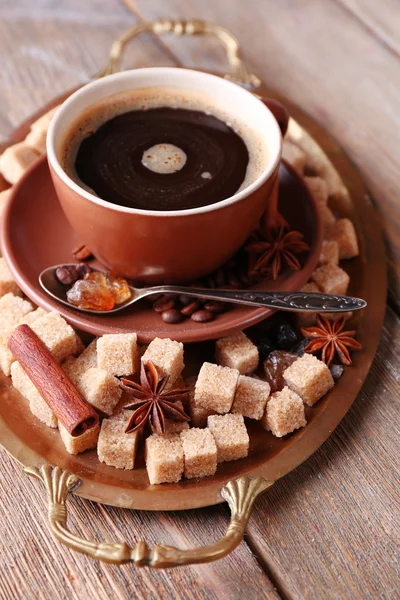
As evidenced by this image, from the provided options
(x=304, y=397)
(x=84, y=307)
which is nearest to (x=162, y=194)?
(x=84, y=307)

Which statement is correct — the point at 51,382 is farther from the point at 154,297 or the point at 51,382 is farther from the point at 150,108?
the point at 150,108

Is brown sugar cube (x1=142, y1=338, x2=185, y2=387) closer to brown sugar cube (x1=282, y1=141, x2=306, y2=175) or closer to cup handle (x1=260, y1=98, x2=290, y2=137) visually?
cup handle (x1=260, y1=98, x2=290, y2=137)

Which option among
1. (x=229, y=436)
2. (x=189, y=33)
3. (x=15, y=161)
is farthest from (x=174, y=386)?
(x=189, y=33)

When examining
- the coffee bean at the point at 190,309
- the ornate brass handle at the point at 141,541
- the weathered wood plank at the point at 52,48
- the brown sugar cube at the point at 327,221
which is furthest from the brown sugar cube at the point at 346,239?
the weathered wood plank at the point at 52,48

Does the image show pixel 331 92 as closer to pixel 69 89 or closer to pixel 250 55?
pixel 250 55

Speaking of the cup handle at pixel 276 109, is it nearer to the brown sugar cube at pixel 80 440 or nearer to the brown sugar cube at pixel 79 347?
the brown sugar cube at pixel 79 347
